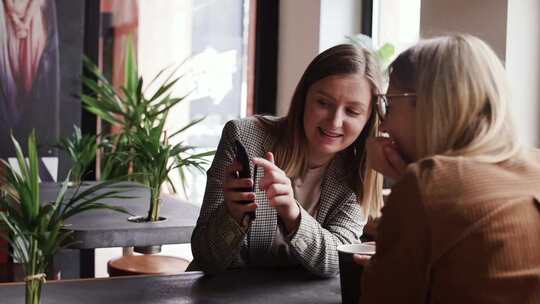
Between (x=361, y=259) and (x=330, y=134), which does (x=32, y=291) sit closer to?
(x=361, y=259)

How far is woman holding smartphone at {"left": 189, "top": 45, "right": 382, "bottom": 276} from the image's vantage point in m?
1.86

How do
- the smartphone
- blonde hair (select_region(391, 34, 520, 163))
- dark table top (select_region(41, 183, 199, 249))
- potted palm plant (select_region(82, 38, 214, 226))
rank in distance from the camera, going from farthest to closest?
potted palm plant (select_region(82, 38, 214, 226))
dark table top (select_region(41, 183, 199, 249))
the smartphone
blonde hair (select_region(391, 34, 520, 163))

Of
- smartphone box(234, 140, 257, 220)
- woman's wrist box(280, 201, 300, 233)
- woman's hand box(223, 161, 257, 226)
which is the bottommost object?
woman's wrist box(280, 201, 300, 233)

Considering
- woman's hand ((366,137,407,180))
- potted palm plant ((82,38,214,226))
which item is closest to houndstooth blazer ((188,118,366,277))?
woman's hand ((366,137,407,180))

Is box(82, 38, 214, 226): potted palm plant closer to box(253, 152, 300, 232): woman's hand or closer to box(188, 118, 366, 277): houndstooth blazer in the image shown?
box(188, 118, 366, 277): houndstooth blazer

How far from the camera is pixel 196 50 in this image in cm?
552

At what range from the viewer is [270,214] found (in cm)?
206

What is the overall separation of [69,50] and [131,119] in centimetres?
113

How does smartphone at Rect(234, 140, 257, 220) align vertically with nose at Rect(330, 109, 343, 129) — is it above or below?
below

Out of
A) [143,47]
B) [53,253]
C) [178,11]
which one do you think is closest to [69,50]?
[143,47]

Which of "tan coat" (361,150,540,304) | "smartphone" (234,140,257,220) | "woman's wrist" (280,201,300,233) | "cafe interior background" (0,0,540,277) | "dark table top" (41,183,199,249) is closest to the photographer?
"tan coat" (361,150,540,304)

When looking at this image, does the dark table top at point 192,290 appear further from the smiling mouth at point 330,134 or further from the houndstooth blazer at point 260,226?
the smiling mouth at point 330,134

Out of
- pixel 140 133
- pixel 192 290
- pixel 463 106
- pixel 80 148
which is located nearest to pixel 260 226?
pixel 192 290

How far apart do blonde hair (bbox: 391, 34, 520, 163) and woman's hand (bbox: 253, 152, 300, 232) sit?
61 cm
